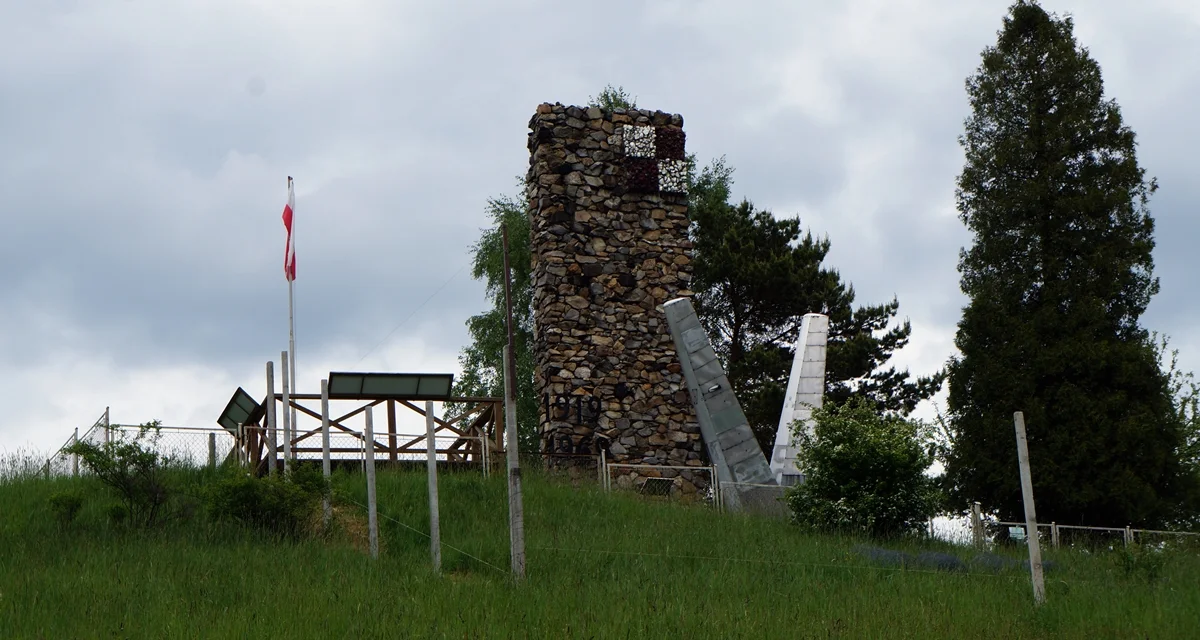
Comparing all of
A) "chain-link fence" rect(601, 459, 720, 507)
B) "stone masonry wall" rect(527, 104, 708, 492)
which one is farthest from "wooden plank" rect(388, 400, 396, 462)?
"chain-link fence" rect(601, 459, 720, 507)

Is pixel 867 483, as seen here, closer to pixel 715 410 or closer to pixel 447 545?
pixel 715 410

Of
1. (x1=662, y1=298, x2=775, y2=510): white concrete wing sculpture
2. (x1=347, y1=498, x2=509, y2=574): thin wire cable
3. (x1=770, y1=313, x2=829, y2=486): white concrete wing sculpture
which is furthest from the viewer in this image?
(x1=770, y1=313, x2=829, y2=486): white concrete wing sculpture

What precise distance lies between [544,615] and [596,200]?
14.3 metres

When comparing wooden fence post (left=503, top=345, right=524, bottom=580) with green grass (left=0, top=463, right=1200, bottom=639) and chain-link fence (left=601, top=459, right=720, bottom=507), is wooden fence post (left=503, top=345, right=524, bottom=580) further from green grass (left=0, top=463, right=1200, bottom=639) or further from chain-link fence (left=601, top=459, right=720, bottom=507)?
chain-link fence (left=601, top=459, right=720, bottom=507)

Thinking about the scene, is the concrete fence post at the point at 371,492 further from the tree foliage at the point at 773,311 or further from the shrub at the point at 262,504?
the tree foliage at the point at 773,311

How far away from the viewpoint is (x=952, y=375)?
25125 millimetres

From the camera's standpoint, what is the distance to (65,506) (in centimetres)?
1553

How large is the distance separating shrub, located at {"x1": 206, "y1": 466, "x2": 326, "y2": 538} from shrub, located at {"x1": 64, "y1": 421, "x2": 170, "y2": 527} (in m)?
0.78

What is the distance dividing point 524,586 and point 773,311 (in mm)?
20997

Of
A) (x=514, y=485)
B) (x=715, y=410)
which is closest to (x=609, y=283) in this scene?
(x=715, y=410)

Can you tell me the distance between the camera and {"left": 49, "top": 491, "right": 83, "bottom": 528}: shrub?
15.5m

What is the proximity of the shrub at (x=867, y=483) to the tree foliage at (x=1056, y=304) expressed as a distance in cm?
578

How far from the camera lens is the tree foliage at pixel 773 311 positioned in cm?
3022

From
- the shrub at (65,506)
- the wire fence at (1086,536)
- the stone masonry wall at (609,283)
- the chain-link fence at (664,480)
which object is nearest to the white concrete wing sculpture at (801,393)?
the chain-link fence at (664,480)
